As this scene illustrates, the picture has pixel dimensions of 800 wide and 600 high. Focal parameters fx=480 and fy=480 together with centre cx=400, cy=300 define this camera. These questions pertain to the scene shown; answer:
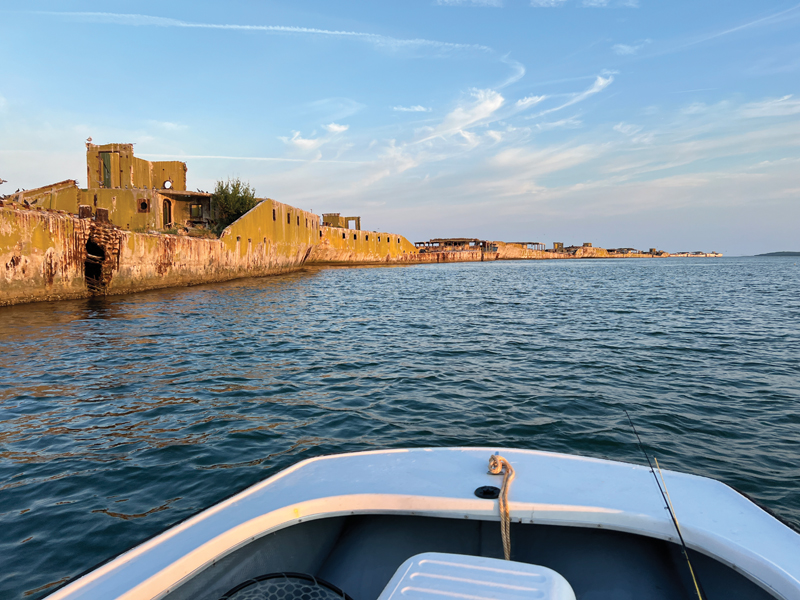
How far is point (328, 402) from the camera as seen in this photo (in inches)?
259

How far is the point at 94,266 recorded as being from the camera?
52.6 feet

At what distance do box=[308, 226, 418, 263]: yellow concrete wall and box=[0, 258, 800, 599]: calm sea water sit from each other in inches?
1277

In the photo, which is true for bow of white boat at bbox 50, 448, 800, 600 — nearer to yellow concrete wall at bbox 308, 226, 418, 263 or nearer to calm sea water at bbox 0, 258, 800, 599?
calm sea water at bbox 0, 258, 800, 599

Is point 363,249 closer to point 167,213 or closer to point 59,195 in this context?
point 167,213

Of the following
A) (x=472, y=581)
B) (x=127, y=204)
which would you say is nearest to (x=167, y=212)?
(x=127, y=204)

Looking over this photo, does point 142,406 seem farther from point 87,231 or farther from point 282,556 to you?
point 87,231

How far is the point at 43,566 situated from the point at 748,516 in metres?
4.05

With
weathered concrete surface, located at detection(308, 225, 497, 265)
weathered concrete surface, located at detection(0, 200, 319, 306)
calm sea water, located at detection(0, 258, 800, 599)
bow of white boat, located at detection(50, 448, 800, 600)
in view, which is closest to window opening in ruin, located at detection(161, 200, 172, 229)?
weathered concrete surface, located at detection(0, 200, 319, 306)

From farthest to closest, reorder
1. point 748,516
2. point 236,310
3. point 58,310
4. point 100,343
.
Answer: point 236,310, point 58,310, point 100,343, point 748,516

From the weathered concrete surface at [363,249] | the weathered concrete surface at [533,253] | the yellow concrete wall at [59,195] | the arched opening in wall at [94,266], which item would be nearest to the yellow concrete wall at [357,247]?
the weathered concrete surface at [363,249]

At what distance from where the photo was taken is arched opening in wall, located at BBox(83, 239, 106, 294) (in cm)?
1570

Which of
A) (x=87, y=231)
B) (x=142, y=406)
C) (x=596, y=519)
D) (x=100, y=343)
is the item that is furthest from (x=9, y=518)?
(x=87, y=231)

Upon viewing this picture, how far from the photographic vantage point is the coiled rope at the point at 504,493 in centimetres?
215

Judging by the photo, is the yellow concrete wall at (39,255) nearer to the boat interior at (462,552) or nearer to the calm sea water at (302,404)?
the calm sea water at (302,404)
